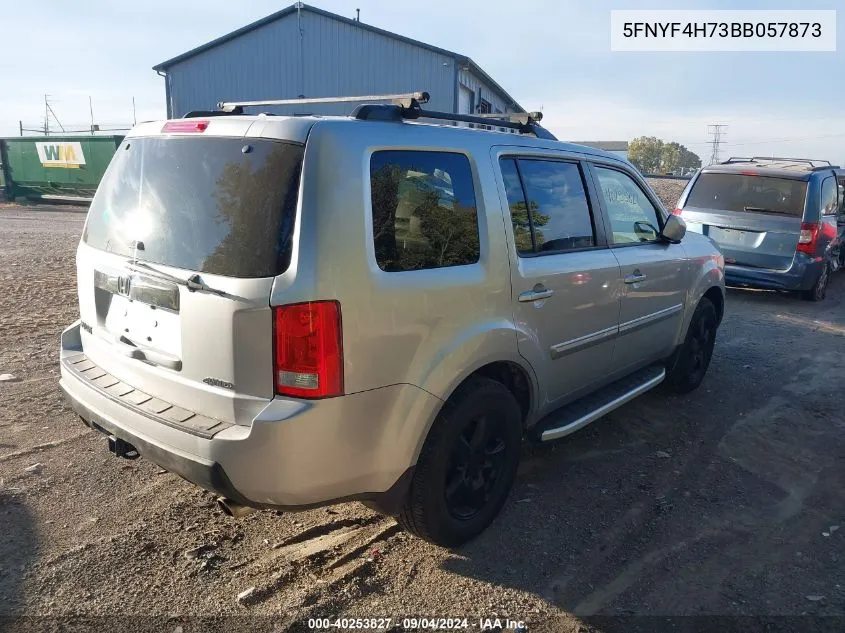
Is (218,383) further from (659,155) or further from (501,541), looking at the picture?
(659,155)

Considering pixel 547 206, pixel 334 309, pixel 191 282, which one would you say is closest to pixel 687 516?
pixel 547 206

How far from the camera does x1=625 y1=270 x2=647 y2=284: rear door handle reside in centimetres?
407

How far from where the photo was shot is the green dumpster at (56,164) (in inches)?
839

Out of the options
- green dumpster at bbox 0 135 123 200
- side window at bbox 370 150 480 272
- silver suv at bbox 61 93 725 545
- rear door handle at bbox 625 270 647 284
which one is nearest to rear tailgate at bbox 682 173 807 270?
rear door handle at bbox 625 270 647 284

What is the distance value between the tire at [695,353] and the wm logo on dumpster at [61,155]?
21496mm

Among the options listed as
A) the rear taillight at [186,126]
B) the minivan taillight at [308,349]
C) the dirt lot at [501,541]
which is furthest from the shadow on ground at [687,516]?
the rear taillight at [186,126]

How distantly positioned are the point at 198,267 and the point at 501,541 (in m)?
1.91

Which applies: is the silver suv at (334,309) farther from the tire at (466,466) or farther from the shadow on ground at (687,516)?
the shadow on ground at (687,516)

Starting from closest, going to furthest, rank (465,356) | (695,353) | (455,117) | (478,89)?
(465,356)
(455,117)
(695,353)
(478,89)

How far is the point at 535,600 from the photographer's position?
2.78 m

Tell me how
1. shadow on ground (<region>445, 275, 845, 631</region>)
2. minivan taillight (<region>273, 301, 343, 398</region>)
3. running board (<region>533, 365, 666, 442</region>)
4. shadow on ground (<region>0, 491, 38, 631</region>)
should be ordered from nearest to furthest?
minivan taillight (<region>273, 301, 343, 398</region>) → shadow on ground (<region>0, 491, 38, 631</region>) → shadow on ground (<region>445, 275, 845, 631</region>) → running board (<region>533, 365, 666, 442</region>)

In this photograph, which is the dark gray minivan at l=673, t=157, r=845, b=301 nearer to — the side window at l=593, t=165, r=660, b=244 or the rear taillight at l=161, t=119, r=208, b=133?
the side window at l=593, t=165, r=660, b=244

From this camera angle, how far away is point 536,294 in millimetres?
3275

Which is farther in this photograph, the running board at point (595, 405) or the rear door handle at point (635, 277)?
the rear door handle at point (635, 277)
